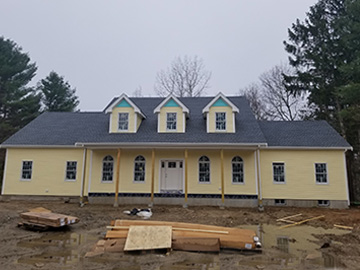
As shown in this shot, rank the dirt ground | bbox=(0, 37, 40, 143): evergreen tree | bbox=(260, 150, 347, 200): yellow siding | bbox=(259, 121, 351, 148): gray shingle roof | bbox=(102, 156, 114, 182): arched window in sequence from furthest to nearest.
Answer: bbox=(0, 37, 40, 143): evergreen tree
bbox=(102, 156, 114, 182): arched window
bbox=(259, 121, 351, 148): gray shingle roof
bbox=(260, 150, 347, 200): yellow siding
the dirt ground

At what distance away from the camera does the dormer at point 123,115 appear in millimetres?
15445

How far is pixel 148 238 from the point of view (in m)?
6.70

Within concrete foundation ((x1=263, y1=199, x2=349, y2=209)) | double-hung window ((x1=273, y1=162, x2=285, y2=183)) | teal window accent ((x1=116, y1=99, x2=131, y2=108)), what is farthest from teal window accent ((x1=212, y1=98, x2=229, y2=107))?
concrete foundation ((x1=263, y1=199, x2=349, y2=209))

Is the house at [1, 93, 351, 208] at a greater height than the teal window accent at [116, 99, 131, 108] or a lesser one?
lesser

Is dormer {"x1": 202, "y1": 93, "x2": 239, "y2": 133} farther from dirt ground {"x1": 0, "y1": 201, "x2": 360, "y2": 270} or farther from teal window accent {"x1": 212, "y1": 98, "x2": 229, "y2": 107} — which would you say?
dirt ground {"x1": 0, "y1": 201, "x2": 360, "y2": 270}

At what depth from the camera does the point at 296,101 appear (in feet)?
90.5

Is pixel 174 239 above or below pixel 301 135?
below

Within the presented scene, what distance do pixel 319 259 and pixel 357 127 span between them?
16024mm

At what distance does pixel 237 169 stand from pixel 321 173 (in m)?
4.62

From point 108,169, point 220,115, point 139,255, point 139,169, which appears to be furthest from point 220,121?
point 139,255

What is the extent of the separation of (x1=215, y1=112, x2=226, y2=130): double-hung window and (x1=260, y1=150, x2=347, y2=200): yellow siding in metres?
2.88

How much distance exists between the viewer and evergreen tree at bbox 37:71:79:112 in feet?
109

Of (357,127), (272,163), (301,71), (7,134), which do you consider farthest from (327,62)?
(7,134)

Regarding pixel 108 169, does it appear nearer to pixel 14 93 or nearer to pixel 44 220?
pixel 44 220
